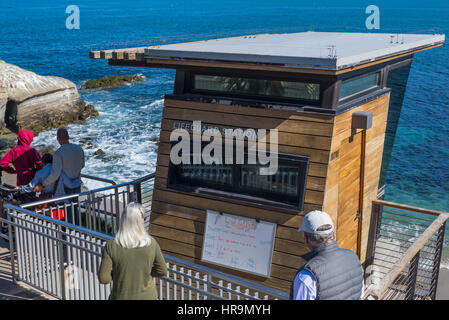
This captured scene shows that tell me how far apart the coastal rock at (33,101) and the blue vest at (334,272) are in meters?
28.8

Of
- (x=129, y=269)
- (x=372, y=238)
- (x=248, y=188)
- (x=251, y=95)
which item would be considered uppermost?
(x=251, y=95)

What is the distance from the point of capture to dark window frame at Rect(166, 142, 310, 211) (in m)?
7.06

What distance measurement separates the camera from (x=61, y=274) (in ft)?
21.0

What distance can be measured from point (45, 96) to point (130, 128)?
619 centimetres

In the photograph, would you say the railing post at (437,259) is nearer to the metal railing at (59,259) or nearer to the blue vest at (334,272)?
the metal railing at (59,259)

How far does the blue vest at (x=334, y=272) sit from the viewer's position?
3.69 meters

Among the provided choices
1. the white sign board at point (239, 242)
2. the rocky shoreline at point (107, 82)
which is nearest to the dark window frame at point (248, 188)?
the white sign board at point (239, 242)

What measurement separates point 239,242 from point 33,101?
2612 cm

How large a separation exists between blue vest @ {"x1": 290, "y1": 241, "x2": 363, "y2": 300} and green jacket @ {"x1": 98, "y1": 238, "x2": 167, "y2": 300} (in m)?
1.26

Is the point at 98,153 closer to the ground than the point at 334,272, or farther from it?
closer to the ground

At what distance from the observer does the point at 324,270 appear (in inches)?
145

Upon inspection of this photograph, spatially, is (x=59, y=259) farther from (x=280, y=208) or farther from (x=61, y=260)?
(x=280, y=208)

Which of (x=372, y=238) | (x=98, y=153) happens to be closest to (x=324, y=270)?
(x=372, y=238)
